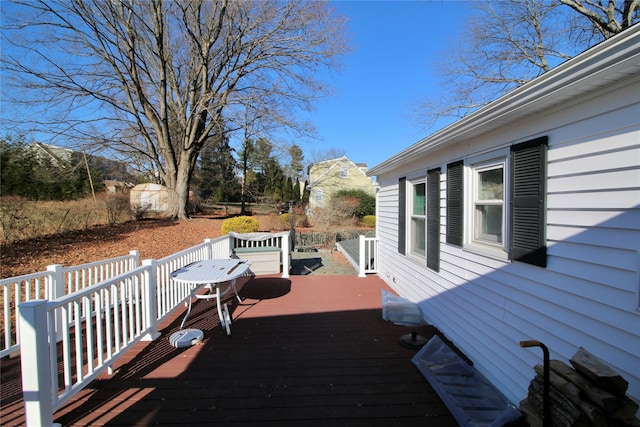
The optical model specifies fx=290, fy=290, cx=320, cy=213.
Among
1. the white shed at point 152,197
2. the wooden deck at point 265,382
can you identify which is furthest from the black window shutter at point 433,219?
the white shed at point 152,197

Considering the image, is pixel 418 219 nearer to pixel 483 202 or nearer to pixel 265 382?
pixel 483 202

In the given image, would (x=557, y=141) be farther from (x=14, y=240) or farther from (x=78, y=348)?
(x=14, y=240)

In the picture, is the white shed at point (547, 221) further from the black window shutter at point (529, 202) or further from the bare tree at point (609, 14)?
the bare tree at point (609, 14)

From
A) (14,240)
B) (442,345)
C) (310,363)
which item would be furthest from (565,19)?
(14,240)

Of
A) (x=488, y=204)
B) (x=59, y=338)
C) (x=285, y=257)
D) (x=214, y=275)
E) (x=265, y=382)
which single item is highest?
(x=488, y=204)

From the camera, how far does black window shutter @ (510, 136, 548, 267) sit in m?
2.06

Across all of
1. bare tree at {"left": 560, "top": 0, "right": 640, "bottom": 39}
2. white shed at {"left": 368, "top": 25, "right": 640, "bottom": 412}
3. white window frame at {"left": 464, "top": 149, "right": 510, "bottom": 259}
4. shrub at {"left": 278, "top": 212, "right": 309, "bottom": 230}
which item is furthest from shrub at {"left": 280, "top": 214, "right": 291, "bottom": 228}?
bare tree at {"left": 560, "top": 0, "right": 640, "bottom": 39}

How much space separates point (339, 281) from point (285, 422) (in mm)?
3953

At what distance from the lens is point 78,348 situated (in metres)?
2.13

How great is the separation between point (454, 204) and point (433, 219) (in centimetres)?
60

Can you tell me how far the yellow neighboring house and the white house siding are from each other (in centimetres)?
2194

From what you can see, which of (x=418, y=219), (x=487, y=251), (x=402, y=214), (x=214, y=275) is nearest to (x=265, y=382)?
(x=214, y=275)

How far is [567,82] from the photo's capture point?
167 centimetres

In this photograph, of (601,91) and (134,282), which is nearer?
(601,91)
